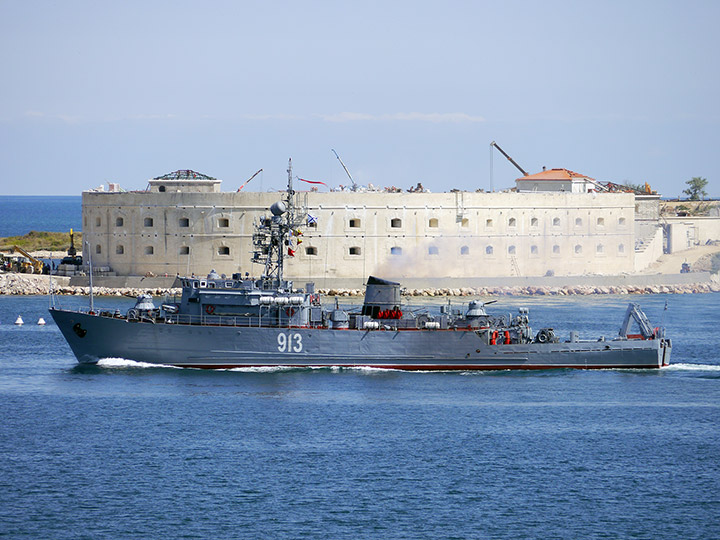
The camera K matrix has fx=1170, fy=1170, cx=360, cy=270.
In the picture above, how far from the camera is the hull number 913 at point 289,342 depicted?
142ft

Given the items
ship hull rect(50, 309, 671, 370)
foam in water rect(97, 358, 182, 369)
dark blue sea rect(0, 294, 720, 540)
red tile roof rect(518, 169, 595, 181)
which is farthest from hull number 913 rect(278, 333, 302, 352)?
red tile roof rect(518, 169, 595, 181)

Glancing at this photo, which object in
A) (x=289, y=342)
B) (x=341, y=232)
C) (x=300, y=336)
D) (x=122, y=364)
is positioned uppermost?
(x=341, y=232)

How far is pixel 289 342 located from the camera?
1703 inches

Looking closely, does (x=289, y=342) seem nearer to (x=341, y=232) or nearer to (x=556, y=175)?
(x=341, y=232)

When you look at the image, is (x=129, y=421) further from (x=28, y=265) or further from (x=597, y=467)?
(x=28, y=265)

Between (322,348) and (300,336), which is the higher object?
(300,336)

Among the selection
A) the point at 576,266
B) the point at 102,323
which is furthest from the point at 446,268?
the point at 102,323

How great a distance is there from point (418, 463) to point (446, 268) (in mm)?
45180

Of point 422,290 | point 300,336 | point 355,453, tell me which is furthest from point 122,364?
point 422,290

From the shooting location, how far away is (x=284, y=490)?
1139 inches

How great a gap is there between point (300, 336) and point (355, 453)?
1178 centimetres

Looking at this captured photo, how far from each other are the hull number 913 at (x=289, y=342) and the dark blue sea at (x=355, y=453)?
0.95m

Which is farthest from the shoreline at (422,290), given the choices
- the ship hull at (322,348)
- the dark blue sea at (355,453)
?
the dark blue sea at (355,453)

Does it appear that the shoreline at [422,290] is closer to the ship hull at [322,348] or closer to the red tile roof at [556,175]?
the red tile roof at [556,175]
